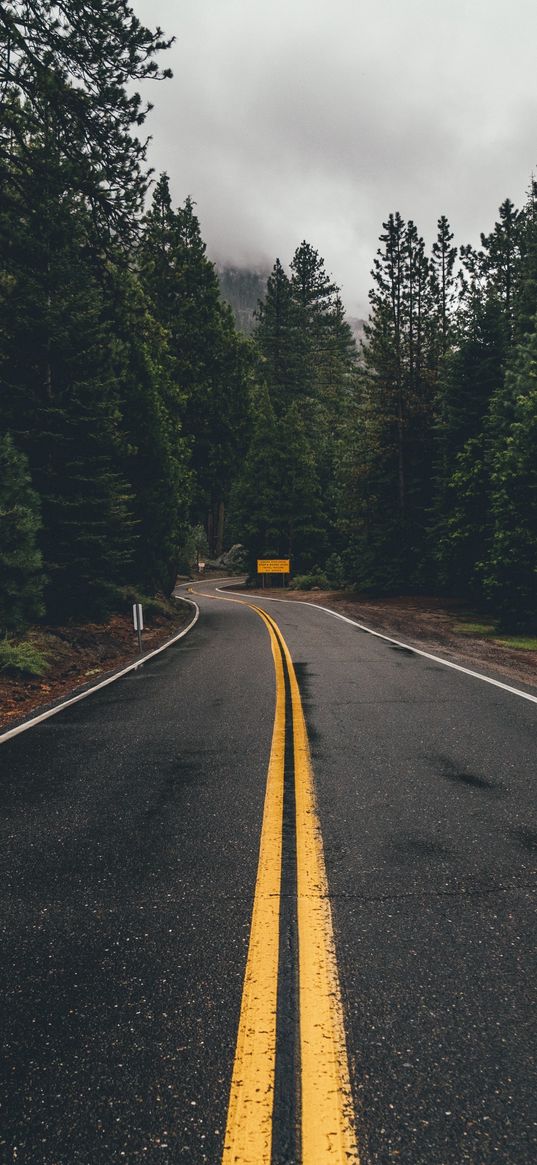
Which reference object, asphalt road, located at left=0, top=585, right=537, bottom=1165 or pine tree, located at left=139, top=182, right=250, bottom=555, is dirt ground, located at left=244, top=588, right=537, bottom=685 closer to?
asphalt road, located at left=0, top=585, right=537, bottom=1165

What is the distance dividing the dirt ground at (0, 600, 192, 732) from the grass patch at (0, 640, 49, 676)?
0.12 meters

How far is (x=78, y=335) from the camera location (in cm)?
1430

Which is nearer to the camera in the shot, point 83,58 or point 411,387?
point 83,58

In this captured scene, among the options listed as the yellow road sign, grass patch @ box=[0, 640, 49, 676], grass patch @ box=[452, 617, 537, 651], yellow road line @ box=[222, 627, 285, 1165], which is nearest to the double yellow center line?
yellow road line @ box=[222, 627, 285, 1165]

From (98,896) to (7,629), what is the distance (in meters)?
9.58

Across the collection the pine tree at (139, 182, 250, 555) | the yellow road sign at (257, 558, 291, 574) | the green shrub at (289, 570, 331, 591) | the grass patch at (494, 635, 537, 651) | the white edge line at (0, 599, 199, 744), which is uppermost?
the pine tree at (139, 182, 250, 555)

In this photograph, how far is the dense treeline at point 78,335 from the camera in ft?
31.3

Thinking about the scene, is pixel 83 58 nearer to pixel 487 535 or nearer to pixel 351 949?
pixel 351 949

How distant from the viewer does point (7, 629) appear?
1154 cm

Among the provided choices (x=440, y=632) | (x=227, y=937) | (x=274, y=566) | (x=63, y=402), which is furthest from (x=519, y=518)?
(x=274, y=566)

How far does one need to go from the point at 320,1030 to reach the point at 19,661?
903 cm

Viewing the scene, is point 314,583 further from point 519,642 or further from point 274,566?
point 519,642

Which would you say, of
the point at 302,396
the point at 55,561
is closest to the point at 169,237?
the point at 55,561

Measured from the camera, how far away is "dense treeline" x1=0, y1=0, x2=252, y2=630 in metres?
9.53
